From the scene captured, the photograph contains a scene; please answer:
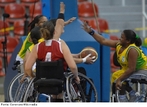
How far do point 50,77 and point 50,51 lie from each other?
0.32 m

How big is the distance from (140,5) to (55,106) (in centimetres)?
1095

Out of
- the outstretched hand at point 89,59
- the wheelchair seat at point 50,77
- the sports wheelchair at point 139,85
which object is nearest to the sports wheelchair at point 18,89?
the wheelchair seat at point 50,77

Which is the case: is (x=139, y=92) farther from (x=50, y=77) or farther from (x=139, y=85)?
(x=50, y=77)

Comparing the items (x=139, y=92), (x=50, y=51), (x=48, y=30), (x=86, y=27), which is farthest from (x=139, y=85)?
(x=48, y=30)

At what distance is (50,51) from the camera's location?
259 inches

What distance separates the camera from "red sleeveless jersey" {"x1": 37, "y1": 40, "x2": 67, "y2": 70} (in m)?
6.57

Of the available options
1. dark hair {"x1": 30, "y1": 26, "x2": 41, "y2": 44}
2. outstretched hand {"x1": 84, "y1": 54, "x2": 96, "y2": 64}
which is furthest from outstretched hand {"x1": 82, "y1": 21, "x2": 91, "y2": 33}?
outstretched hand {"x1": 84, "y1": 54, "x2": 96, "y2": 64}

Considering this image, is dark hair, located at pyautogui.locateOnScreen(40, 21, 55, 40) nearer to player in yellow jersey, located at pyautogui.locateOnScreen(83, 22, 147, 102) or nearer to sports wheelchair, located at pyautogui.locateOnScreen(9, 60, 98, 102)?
sports wheelchair, located at pyautogui.locateOnScreen(9, 60, 98, 102)

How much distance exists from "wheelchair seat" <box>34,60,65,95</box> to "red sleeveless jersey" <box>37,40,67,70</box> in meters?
0.10

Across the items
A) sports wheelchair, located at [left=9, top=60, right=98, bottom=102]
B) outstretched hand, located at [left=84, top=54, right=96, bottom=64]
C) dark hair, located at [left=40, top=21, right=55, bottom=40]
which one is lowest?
sports wheelchair, located at [left=9, top=60, right=98, bottom=102]

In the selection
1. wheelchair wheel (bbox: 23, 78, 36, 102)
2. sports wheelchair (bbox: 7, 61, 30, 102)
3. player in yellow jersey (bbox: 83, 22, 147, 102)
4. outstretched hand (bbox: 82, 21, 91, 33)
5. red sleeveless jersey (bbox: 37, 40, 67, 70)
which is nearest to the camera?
red sleeveless jersey (bbox: 37, 40, 67, 70)

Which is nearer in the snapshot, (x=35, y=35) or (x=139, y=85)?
(x=139, y=85)

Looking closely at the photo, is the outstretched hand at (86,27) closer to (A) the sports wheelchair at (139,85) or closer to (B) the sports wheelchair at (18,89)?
(A) the sports wheelchair at (139,85)

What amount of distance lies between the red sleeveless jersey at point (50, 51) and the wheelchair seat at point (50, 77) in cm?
10
